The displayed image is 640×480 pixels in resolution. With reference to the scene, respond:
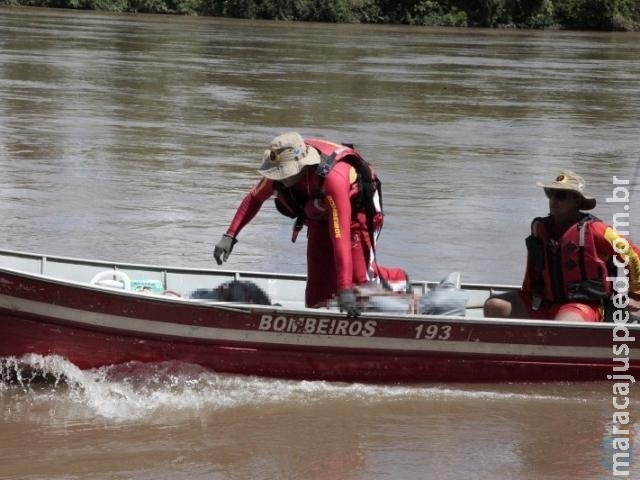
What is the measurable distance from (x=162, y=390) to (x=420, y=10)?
2230 inches

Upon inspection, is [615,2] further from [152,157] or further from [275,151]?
[275,151]

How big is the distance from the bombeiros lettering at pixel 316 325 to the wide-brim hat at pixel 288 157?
0.77m

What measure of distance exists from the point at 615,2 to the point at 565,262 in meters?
56.5

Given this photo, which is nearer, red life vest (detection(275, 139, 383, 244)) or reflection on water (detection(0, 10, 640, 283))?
red life vest (detection(275, 139, 383, 244))

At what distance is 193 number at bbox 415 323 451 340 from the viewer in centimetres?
727

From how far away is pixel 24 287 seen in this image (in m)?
6.92

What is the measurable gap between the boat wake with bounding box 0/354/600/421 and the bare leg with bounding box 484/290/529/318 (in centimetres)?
47

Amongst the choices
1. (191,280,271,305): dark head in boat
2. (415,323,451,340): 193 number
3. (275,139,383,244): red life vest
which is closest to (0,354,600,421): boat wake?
(415,323,451,340): 193 number

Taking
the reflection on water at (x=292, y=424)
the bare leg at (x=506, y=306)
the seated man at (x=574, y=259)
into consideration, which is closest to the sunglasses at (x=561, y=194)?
the seated man at (x=574, y=259)

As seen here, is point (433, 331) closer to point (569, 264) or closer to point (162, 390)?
point (569, 264)

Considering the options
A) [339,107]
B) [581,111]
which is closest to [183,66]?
[339,107]

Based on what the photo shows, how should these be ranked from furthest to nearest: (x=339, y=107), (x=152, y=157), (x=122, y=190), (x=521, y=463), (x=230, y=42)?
(x=230, y=42), (x=339, y=107), (x=152, y=157), (x=122, y=190), (x=521, y=463)

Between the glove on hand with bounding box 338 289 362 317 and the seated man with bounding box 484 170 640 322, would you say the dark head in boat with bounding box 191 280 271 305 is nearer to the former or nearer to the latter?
the glove on hand with bounding box 338 289 362 317

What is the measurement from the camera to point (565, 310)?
7.43 metres
